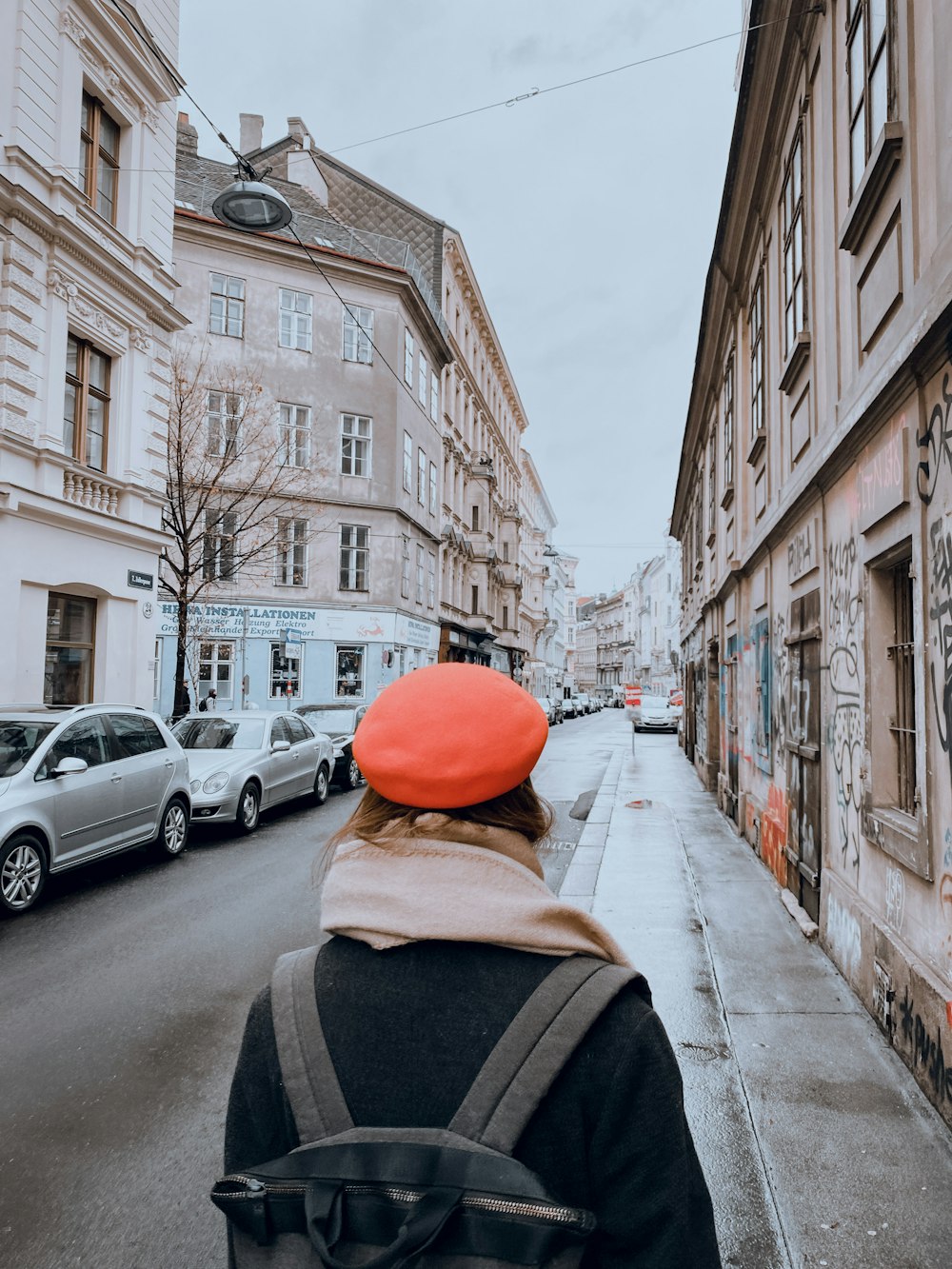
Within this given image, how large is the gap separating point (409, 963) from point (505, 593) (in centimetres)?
4998

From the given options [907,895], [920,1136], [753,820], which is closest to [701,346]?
[753,820]

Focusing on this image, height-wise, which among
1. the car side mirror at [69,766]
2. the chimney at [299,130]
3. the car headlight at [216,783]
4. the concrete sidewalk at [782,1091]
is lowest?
the concrete sidewalk at [782,1091]

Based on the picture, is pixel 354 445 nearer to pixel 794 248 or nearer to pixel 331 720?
pixel 331 720

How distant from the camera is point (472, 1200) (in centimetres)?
109

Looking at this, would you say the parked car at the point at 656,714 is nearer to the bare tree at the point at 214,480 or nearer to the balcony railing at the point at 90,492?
the bare tree at the point at 214,480

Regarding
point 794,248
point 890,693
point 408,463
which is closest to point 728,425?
point 794,248

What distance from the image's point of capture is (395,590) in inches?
1143

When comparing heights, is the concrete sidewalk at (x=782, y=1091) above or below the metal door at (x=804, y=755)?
below

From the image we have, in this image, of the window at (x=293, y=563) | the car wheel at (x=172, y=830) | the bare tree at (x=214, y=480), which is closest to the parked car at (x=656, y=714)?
the window at (x=293, y=563)

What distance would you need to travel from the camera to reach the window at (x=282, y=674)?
2670cm

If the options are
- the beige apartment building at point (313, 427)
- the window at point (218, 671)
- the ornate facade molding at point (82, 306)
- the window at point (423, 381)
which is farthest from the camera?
the window at point (423, 381)

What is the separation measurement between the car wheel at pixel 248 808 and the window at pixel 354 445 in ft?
60.8

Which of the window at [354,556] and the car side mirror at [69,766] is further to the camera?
the window at [354,556]

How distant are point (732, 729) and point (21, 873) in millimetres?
8953
